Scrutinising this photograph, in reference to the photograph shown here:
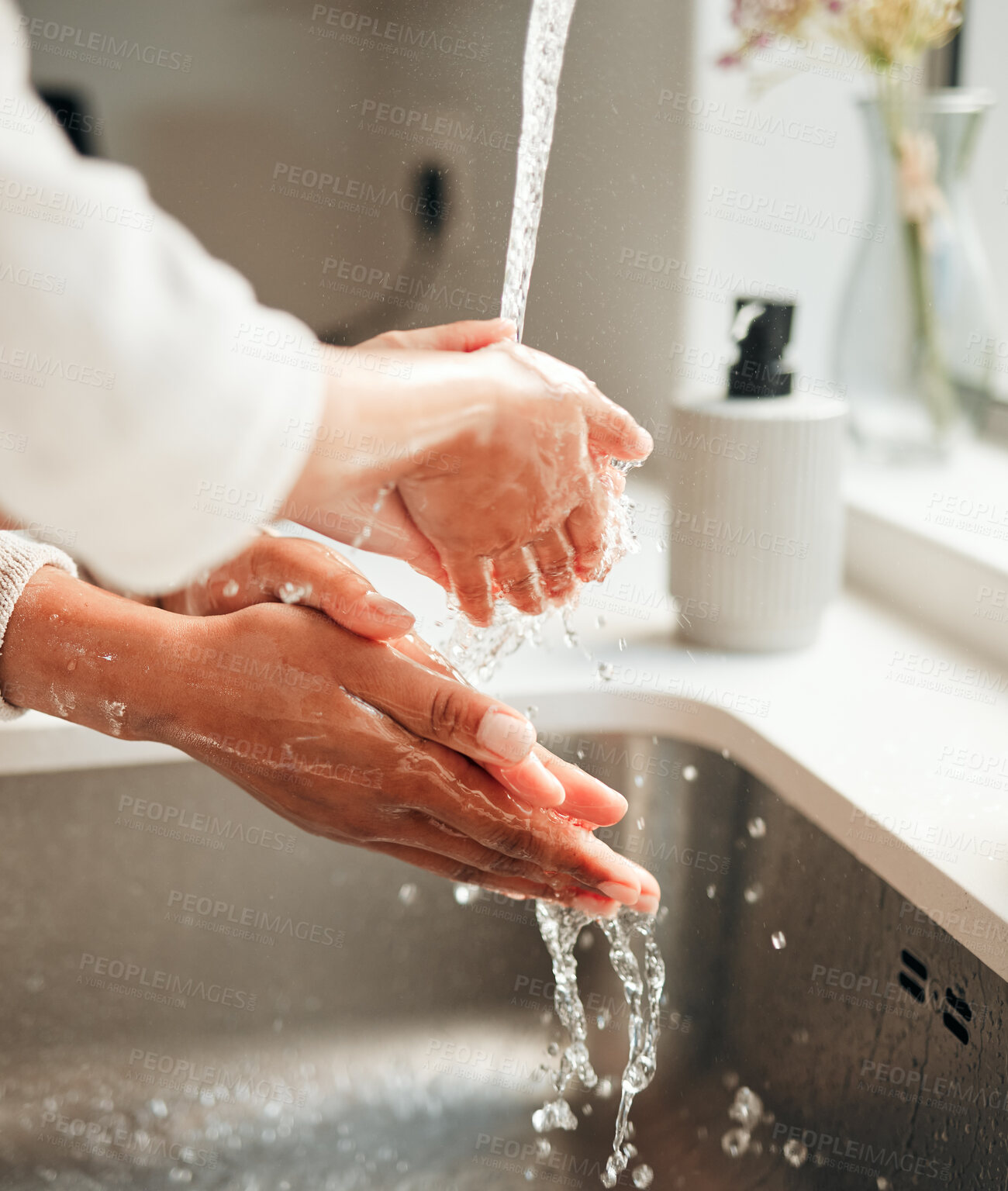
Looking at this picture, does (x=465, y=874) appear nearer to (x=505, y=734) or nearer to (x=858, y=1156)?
(x=505, y=734)

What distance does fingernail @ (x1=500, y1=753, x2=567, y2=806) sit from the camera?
40cm

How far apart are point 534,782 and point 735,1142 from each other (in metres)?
0.23

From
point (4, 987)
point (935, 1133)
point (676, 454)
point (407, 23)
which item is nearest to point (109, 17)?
point (407, 23)

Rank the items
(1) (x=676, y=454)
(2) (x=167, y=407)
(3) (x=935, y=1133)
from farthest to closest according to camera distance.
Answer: (1) (x=676, y=454), (3) (x=935, y=1133), (2) (x=167, y=407)

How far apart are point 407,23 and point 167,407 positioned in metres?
0.21

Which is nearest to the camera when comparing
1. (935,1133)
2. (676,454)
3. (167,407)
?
(167,407)

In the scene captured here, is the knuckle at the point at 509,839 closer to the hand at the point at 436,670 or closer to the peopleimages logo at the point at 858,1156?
the hand at the point at 436,670

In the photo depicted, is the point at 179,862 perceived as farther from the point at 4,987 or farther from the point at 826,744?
the point at 826,744

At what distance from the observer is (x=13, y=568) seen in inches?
16.3

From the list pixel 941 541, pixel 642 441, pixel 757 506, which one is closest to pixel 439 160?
pixel 642 441

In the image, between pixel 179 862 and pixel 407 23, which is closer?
pixel 407 23

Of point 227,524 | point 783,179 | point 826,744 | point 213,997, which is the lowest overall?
point 213,997

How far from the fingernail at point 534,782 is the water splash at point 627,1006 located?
0.12m

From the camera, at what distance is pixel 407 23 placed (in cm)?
43
